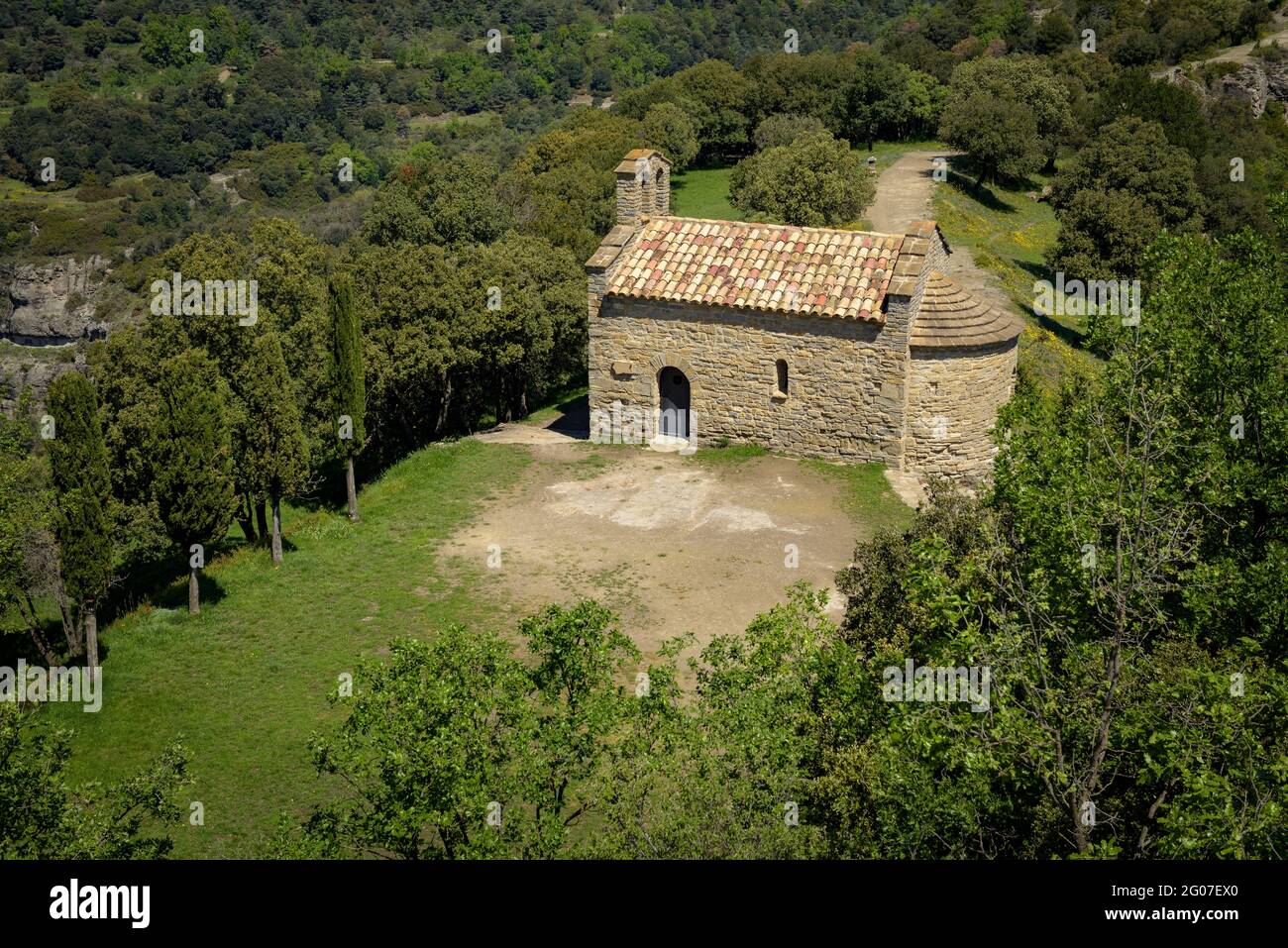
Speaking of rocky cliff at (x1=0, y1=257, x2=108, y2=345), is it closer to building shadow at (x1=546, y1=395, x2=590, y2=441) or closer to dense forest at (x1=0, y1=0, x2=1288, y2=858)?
dense forest at (x1=0, y1=0, x2=1288, y2=858)

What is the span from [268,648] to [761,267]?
15.2 m

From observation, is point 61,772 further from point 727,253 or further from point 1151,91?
point 1151,91

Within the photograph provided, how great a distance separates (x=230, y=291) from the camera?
112 ft

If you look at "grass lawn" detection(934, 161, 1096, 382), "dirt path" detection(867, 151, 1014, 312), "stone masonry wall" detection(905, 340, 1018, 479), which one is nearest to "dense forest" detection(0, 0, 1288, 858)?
"grass lawn" detection(934, 161, 1096, 382)

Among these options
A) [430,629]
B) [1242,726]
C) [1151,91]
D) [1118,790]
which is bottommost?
[430,629]

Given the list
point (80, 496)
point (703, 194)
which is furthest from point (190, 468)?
point (703, 194)

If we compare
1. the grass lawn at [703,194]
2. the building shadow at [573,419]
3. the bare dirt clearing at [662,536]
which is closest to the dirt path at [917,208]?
the grass lawn at [703,194]

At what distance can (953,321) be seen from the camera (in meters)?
29.1

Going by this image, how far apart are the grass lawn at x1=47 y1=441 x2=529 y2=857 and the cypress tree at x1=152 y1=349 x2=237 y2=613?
1459 millimetres

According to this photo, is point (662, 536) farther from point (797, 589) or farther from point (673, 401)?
point (673, 401)

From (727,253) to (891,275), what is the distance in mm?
4505

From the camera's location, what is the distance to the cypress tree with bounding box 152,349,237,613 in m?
23.6
